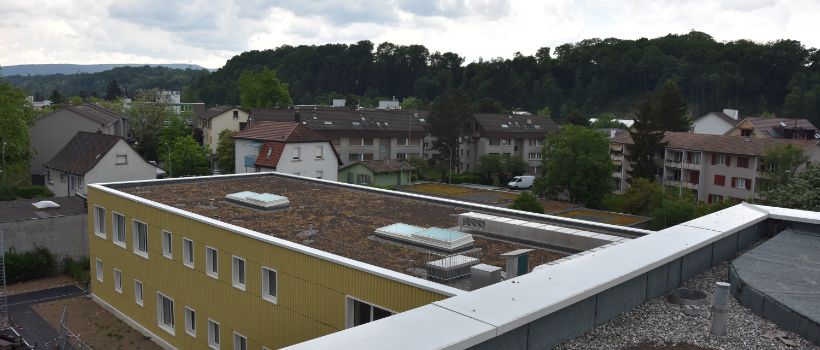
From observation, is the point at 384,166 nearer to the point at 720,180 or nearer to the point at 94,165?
the point at 94,165

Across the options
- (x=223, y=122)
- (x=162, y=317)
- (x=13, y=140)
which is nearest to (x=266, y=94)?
(x=223, y=122)

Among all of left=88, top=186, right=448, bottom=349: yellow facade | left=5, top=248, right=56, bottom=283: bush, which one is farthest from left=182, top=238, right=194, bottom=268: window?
left=5, top=248, right=56, bottom=283: bush

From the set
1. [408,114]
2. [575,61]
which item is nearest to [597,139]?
[408,114]

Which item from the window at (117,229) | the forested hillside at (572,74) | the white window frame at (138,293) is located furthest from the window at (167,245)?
the forested hillside at (572,74)

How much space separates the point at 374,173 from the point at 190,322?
35990 mm

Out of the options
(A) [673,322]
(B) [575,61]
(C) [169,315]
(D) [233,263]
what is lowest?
(C) [169,315]

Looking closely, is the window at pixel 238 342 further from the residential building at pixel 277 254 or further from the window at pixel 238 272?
the window at pixel 238 272

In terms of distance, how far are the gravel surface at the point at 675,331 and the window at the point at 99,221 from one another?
20994 mm

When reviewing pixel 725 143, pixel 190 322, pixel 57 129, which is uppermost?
pixel 725 143

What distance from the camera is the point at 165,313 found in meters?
20.1

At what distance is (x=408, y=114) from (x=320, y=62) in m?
90.4

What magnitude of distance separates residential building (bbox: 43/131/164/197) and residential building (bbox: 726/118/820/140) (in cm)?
5600

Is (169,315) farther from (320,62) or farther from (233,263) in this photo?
(320,62)

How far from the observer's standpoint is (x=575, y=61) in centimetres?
12875
